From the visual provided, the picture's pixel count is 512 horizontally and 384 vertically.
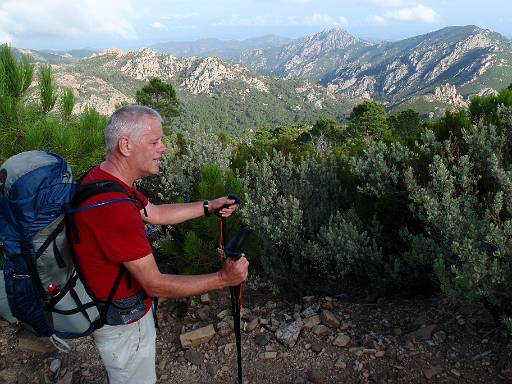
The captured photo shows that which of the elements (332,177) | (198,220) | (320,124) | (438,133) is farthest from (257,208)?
(320,124)

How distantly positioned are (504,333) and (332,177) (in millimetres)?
2683

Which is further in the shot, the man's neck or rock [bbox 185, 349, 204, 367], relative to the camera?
rock [bbox 185, 349, 204, 367]

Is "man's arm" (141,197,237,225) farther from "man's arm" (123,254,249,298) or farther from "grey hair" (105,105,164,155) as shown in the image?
"man's arm" (123,254,249,298)

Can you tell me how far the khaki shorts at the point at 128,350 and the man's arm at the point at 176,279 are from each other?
51cm

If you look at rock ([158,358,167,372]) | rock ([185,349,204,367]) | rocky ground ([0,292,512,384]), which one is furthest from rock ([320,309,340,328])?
rock ([158,358,167,372])

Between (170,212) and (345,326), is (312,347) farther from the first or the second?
(170,212)

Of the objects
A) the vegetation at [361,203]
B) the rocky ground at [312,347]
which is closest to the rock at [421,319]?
the rocky ground at [312,347]

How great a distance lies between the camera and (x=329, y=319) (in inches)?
137

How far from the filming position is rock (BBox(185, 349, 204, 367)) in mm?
3438

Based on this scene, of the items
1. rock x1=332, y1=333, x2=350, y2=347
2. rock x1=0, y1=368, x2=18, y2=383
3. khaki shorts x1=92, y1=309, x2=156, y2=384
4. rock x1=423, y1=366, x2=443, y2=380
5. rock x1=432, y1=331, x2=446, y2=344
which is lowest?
rock x1=0, y1=368, x2=18, y2=383

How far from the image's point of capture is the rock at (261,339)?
345 centimetres

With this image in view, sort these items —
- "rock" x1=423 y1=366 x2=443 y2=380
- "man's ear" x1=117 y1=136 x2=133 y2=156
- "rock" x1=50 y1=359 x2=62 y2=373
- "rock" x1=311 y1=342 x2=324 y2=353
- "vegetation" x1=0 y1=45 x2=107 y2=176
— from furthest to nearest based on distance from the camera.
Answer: "vegetation" x1=0 y1=45 x2=107 y2=176 → "rock" x1=50 y1=359 x2=62 y2=373 → "rock" x1=311 y1=342 x2=324 y2=353 → "rock" x1=423 y1=366 x2=443 y2=380 → "man's ear" x1=117 y1=136 x2=133 y2=156

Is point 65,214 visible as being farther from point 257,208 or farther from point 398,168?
point 398,168

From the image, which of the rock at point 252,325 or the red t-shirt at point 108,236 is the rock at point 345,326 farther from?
the red t-shirt at point 108,236
